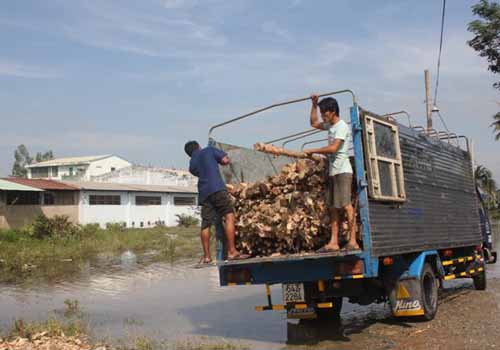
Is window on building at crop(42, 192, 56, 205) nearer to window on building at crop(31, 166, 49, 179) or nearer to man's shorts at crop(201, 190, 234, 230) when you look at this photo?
man's shorts at crop(201, 190, 234, 230)

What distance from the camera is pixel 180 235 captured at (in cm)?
3222

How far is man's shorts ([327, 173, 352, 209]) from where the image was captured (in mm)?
6398

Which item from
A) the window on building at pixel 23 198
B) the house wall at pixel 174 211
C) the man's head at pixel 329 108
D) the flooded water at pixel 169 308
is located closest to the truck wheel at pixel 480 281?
the flooded water at pixel 169 308

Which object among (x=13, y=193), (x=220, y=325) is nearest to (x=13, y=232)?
(x=13, y=193)

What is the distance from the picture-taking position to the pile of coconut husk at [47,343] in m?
6.48

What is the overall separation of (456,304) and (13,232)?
21.1 m

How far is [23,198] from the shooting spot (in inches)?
1273

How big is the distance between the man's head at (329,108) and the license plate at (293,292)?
2.10 metres

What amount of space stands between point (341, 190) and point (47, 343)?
385 centimetres

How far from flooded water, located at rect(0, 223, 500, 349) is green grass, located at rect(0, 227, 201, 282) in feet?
8.81

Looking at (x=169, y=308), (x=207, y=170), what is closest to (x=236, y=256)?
(x=207, y=170)

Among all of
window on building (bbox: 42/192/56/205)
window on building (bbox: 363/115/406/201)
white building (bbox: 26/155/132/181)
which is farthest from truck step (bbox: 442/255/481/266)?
white building (bbox: 26/155/132/181)

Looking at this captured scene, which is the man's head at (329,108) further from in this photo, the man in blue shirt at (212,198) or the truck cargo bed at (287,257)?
the truck cargo bed at (287,257)

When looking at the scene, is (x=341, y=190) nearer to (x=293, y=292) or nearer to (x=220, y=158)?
(x=293, y=292)
